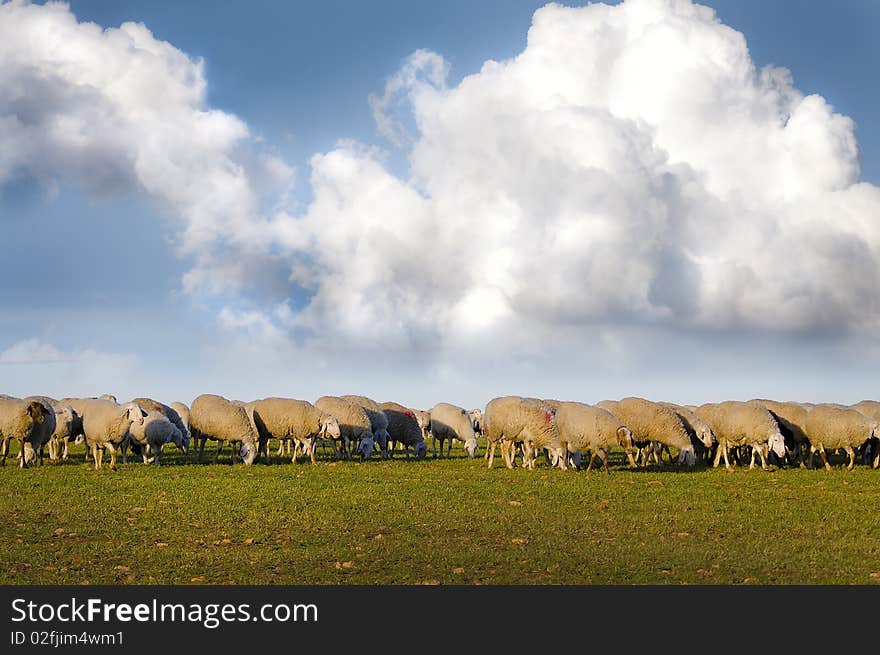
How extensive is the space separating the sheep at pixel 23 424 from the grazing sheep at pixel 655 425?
22.3 meters

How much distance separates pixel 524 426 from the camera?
3100 cm

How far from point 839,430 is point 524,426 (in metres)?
12.5

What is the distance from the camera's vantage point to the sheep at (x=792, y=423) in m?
33.3

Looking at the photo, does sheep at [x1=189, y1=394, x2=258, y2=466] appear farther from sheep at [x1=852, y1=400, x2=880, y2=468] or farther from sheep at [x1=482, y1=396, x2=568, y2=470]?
sheep at [x1=852, y1=400, x2=880, y2=468]

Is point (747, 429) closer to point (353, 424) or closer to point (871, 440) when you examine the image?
point (871, 440)

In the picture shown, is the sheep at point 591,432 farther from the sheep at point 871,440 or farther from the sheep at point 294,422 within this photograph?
the sheep at point 871,440

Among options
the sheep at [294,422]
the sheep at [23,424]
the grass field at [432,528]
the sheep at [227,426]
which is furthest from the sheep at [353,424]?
the sheep at [23,424]

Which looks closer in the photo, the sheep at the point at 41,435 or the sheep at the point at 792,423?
the sheep at the point at 41,435

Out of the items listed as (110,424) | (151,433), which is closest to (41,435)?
(110,424)
